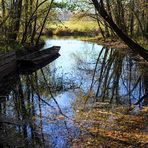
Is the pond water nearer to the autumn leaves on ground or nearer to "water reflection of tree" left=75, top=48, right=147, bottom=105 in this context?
"water reflection of tree" left=75, top=48, right=147, bottom=105

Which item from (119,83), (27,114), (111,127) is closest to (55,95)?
(27,114)

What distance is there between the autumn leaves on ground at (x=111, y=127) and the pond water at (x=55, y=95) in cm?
33

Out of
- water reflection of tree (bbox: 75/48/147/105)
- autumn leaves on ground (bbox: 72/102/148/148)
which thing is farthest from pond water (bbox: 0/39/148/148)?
autumn leaves on ground (bbox: 72/102/148/148)

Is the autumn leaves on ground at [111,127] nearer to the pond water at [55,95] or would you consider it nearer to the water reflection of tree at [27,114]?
the pond water at [55,95]

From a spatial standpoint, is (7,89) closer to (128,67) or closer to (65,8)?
(128,67)

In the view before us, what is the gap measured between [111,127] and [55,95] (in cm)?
513

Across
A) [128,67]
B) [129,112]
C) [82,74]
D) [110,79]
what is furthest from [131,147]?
[128,67]

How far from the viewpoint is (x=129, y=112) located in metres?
11.5

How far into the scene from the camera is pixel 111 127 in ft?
32.1

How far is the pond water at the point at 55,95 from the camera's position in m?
9.05

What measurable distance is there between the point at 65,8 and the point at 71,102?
20.2 meters

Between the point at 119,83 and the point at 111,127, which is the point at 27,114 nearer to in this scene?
the point at 111,127

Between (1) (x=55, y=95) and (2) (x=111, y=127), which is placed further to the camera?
(1) (x=55, y=95)

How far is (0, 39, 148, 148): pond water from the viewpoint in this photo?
905 cm
